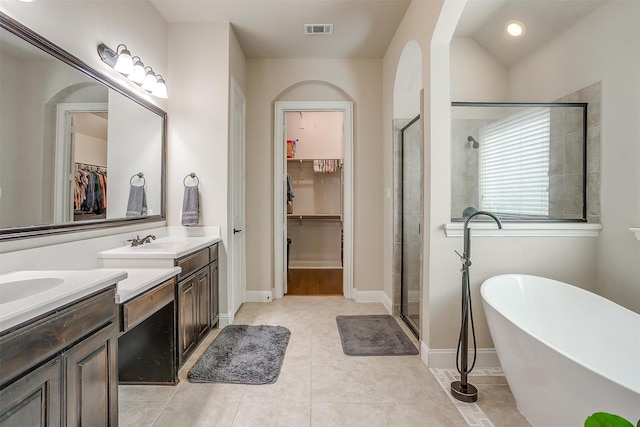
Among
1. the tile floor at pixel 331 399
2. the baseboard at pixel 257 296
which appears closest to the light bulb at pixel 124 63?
the tile floor at pixel 331 399

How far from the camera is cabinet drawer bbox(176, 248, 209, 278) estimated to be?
2168 mm

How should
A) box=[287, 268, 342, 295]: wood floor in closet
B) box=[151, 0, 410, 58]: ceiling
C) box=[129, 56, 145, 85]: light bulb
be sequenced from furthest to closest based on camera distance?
box=[287, 268, 342, 295]: wood floor in closet
box=[151, 0, 410, 58]: ceiling
box=[129, 56, 145, 85]: light bulb

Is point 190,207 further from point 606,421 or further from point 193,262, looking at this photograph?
point 606,421

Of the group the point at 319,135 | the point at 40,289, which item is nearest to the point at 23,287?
the point at 40,289

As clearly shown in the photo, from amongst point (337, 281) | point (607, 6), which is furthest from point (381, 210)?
point (607, 6)

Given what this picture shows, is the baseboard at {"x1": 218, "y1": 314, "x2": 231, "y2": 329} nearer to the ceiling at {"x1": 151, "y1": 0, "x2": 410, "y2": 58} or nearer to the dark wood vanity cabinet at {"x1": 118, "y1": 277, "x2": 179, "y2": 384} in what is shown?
the dark wood vanity cabinet at {"x1": 118, "y1": 277, "x2": 179, "y2": 384}

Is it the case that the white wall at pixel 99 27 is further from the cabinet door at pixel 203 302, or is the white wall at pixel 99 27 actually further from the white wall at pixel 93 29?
the cabinet door at pixel 203 302

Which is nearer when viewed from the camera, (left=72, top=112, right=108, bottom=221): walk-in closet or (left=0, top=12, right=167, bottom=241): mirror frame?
(left=0, top=12, right=167, bottom=241): mirror frame

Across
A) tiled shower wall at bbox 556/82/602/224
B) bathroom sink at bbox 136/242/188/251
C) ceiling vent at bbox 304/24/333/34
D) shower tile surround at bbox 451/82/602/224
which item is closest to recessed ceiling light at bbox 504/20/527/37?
shower tile surround at bbox 451/82/602/224

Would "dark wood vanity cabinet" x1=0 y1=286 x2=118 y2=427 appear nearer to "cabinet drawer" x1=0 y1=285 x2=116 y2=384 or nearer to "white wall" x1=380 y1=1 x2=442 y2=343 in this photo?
"cabinet drawer" x1=0 y1=285 x2=116 y2=384

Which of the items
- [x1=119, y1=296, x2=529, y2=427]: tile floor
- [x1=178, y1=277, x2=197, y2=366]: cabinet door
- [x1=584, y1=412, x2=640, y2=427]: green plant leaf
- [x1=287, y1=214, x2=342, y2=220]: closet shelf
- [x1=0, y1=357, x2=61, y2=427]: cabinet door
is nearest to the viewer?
[x1=584, y1=412, x2=640, y2=427]: green plant leaf

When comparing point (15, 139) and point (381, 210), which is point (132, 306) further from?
point (381, 210)

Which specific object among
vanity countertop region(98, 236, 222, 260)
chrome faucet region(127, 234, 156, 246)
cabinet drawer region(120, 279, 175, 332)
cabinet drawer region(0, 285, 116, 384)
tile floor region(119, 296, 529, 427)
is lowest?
tile floor region(119, 296, 529, 427)

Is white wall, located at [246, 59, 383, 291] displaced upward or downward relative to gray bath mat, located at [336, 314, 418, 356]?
upward
